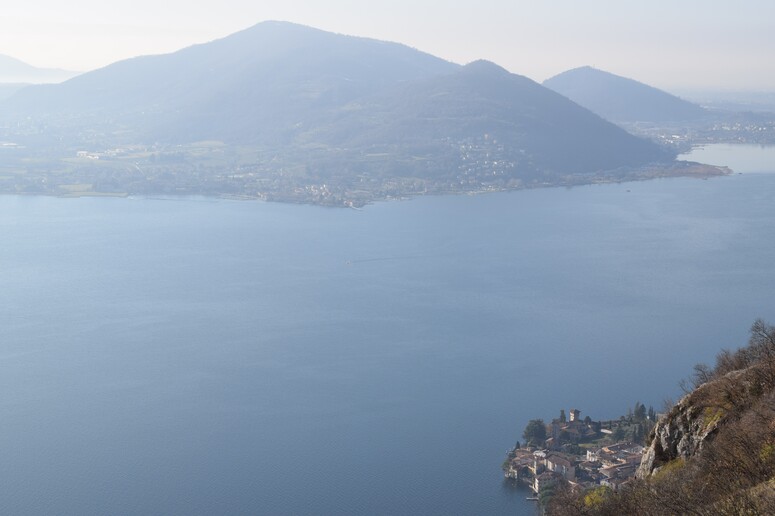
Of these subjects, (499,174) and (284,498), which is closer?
(284,498)

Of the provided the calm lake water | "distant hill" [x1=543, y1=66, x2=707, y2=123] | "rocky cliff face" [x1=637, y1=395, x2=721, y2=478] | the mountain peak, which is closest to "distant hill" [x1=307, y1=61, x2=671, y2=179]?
the mountain peak

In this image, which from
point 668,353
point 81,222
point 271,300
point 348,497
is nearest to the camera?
point 348,497

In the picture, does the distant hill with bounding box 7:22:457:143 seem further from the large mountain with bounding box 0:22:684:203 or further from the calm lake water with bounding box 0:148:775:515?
the calm lake water with bounding box 0:148:775:515

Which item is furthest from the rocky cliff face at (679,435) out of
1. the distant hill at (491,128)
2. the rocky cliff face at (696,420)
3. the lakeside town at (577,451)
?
the distant hill at (491,128)

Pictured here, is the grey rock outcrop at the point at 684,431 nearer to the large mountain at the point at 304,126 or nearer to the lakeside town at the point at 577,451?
the lakeside town at the point at 577,451

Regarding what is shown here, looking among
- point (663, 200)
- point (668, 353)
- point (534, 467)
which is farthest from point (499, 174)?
point (534, 467)

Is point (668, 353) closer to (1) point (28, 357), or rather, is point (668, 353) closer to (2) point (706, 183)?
(1) point (28, 357)

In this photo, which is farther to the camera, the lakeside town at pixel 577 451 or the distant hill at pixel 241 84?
the distant hill at pixel 241 84
